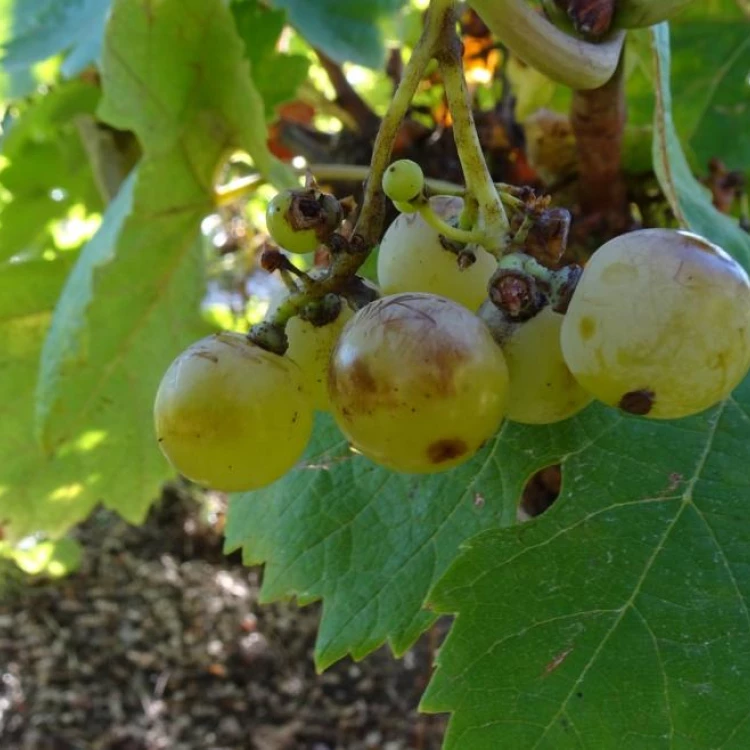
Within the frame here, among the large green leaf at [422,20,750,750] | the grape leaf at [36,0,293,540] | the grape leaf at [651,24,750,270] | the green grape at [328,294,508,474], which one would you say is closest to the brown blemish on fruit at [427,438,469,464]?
the green grape at [328,294,508,474]

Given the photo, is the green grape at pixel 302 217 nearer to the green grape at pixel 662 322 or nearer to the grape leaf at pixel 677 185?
the green grape at pixel 662 322

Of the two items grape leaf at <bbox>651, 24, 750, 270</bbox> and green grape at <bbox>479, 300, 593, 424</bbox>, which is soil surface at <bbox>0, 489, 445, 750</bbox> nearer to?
grape leaf at <bbox>651, 24, 750, 270</bbox>

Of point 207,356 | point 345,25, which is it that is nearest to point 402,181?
point 207,356

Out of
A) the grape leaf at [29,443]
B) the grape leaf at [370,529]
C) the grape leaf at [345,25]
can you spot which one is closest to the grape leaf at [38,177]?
the grape leaf at [29,443]

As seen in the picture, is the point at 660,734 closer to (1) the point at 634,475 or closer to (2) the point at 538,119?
(1) the point at 634,475

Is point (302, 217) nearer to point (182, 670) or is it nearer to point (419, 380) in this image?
point (419, 380)

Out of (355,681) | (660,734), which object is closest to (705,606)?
(660,734)
